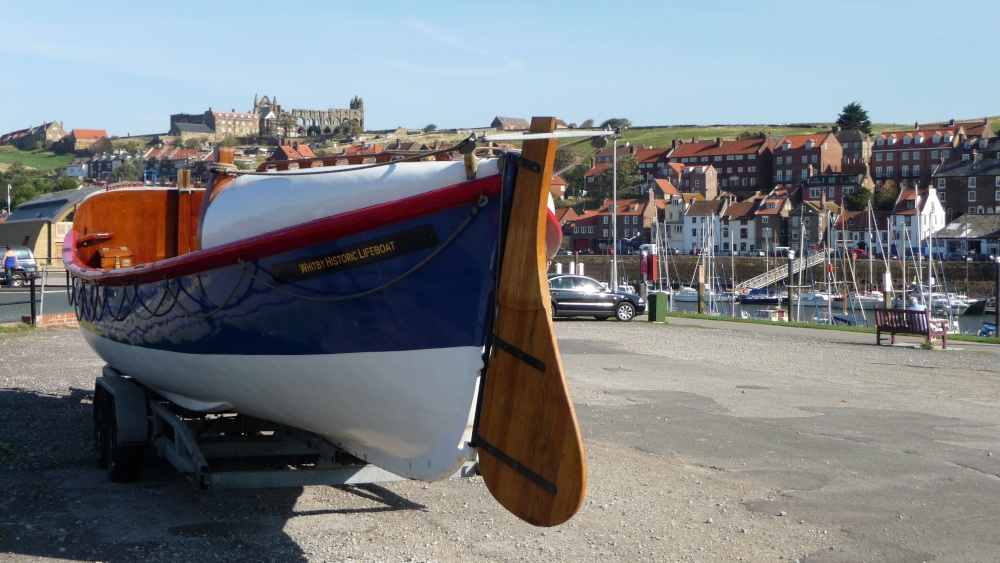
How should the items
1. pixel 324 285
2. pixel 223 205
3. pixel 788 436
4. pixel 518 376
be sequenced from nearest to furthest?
pixel 518 376 → pixel 324 285 → pixel 223 205 → pixel 788 436

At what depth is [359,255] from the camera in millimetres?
6188

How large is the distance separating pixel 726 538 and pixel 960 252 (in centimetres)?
10829

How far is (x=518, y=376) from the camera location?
19.0 ft

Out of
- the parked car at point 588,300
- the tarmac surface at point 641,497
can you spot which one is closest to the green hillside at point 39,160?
the parked car at point 588,300

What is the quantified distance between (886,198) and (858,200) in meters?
4.90

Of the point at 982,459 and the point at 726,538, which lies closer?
the point at 726,538

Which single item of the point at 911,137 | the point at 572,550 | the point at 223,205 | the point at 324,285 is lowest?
the point at 572,550

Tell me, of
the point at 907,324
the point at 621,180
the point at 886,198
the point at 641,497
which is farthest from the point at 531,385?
the point at 621,180

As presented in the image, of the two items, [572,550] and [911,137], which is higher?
[911,137]

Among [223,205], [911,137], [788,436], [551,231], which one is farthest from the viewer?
[911,137]

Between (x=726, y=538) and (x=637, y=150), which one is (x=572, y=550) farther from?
(x=637, y=150)

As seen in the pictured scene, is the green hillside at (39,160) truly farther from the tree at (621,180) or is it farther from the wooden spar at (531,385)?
the wooden spar at (531,385)

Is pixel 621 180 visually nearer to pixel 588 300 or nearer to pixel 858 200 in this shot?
pixel 858 200

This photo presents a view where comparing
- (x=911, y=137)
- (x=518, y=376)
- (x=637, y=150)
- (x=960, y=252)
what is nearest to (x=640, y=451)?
(x=518, y=376)
